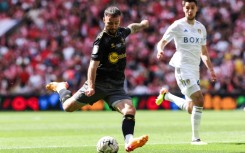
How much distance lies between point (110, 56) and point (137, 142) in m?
1.49

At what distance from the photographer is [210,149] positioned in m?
10.8

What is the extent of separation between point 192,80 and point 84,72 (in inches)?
626

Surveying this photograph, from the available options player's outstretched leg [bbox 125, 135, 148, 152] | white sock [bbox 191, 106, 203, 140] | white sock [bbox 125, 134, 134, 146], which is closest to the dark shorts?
white sock [bbox 125, 134, 134, 146]

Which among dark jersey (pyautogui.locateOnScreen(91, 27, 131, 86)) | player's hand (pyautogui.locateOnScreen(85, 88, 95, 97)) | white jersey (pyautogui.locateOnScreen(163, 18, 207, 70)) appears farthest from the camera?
white jersey (pyautogui.locateOnScreen(163, 18, 207, 70))

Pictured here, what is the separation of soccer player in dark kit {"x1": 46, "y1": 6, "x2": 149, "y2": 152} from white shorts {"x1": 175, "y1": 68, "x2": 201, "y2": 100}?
1.87 metres

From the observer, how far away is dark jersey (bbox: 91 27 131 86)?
10.2 m

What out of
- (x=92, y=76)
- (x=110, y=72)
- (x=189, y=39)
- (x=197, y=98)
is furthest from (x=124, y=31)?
(x=197, y=98)

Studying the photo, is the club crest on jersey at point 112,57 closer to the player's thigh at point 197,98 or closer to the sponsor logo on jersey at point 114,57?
the sponsor logo on jersey at point 114,57

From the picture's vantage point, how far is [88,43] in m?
29.4

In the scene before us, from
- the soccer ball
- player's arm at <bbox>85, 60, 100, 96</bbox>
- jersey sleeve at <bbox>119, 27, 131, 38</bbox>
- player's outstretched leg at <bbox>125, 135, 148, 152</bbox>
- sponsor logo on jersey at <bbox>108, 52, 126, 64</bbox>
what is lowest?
the soccer ball

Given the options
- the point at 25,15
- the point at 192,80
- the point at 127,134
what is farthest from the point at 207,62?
the point at 25,15

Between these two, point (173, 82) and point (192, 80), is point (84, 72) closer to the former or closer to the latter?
point (173, 82)

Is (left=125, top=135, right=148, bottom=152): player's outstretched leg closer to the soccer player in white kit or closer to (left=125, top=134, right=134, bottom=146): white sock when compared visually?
(left=125, top=134, right=134, bottom=146): white sock

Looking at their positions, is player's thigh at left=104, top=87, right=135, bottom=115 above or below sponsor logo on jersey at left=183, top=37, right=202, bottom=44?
below
